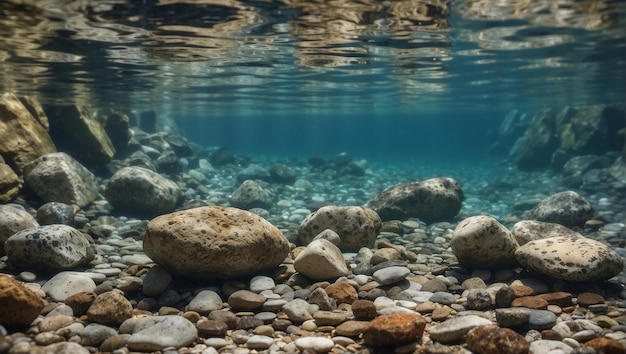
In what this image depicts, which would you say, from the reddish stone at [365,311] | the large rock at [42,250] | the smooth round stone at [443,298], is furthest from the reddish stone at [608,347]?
the large rock at [42,250]

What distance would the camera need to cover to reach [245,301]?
5.14 m

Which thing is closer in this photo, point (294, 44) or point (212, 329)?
point (212, 329)

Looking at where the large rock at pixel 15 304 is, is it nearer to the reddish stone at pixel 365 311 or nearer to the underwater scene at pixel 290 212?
the underwater scene at pixel 290 212

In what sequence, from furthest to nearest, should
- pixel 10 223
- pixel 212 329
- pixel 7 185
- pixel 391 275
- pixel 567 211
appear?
1. pixel 567 211
2. pixel 7 185
3. pixel 10 223
4. pixel 391 275
5. pixel 212 329

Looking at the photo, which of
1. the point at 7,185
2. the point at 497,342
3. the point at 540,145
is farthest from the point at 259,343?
the point at 540,145

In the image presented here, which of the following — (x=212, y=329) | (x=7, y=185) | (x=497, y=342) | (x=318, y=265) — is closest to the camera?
(x=497, y=342)

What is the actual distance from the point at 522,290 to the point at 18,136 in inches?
529

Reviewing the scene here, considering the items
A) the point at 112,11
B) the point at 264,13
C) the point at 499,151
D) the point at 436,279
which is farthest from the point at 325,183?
the point at 499,151

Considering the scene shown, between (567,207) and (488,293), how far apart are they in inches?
263

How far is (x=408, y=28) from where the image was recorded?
38.1ft

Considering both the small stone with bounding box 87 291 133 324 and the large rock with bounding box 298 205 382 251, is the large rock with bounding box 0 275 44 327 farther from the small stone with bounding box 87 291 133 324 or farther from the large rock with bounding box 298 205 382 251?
the large rock with bounding box 298 205 382 251

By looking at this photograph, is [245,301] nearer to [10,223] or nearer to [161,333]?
[161,333]

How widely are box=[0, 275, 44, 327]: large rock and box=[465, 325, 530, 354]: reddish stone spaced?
4.62 metres

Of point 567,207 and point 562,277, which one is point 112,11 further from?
point 567,207
